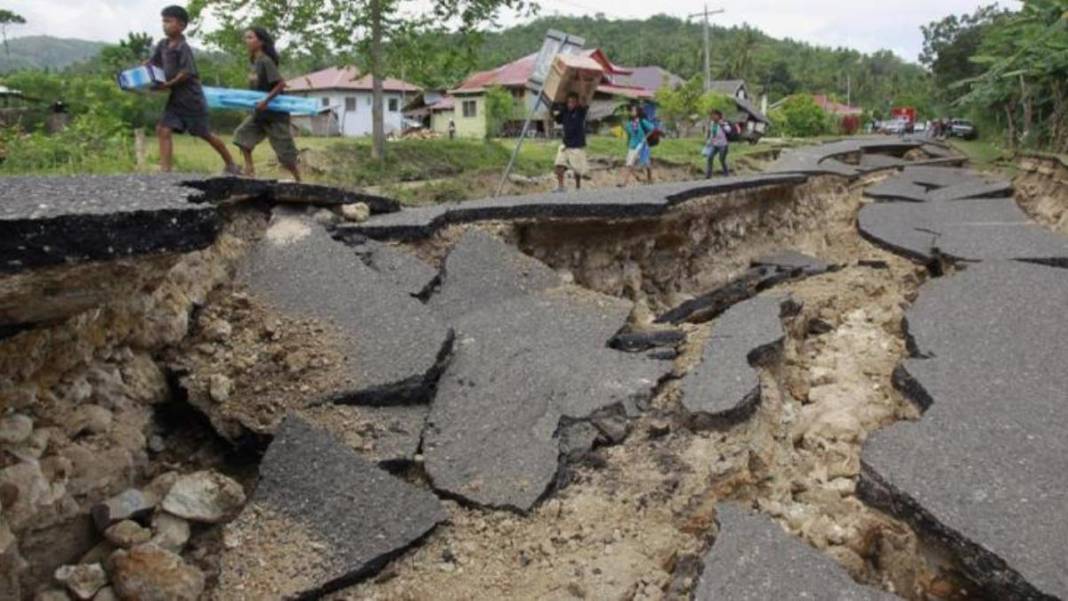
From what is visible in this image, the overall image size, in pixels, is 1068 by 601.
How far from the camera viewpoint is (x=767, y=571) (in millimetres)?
2188

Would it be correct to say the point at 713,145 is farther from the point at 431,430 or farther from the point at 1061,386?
the point at 431,430

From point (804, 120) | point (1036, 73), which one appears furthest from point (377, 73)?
point (804, 120)

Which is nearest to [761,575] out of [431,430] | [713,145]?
[431,430]

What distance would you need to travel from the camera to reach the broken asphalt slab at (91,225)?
192 centimetres

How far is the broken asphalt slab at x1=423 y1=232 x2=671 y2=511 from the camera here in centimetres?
285

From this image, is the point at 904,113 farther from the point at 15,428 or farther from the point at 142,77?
the point at 15,428

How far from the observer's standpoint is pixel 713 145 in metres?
15.0

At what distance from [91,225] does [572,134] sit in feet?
25.4

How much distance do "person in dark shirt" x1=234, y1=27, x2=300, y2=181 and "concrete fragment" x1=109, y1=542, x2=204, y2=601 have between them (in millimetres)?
5194

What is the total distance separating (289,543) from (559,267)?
3.37 m

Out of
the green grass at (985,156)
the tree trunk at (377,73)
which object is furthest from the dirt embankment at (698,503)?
the green grass at (985,156)

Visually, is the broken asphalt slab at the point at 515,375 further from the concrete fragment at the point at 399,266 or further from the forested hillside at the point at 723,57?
the forested hillside at the point at 723,57

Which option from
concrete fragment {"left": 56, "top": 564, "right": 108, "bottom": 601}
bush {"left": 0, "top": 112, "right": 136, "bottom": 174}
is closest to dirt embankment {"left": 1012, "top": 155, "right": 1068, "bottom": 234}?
concrete fragment {"left": 56, "top": 564, "right": 108, "bottom": 601}

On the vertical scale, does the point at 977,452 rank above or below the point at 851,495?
above
